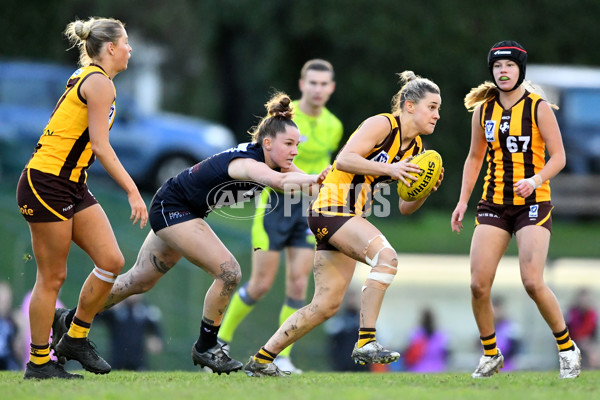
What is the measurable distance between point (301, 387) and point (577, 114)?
51.6 feet

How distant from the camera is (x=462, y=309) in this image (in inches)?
522

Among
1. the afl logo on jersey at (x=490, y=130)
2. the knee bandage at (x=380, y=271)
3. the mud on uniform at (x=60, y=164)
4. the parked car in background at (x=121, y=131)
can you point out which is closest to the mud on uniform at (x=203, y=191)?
the mud on uniform at (x=60, y=164)

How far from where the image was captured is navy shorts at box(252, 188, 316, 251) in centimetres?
875

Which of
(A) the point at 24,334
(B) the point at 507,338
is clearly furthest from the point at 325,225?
(B) the point at 507,338

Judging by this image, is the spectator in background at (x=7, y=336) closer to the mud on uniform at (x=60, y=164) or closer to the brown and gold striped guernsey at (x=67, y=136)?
the mud on uniform at (x=60, y=164)

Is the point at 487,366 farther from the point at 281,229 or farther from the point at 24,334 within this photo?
the point at 24,334

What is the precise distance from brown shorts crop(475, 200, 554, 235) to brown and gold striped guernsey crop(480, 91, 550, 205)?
0.04 metres

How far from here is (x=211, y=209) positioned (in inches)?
277

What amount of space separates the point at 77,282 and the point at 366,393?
27.0 feet

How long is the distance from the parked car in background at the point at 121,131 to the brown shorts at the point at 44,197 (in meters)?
10.8

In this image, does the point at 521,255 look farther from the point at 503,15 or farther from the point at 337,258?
the point at 503,15

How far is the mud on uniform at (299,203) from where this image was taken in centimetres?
876

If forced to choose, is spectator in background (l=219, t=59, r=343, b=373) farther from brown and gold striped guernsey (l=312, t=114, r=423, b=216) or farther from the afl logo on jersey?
the afl logo on jersey

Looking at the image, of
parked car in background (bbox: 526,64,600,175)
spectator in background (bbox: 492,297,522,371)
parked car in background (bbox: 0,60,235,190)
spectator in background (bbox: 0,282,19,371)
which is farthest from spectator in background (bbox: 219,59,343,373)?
parked car in background (bbox: 526,64,600,175)
